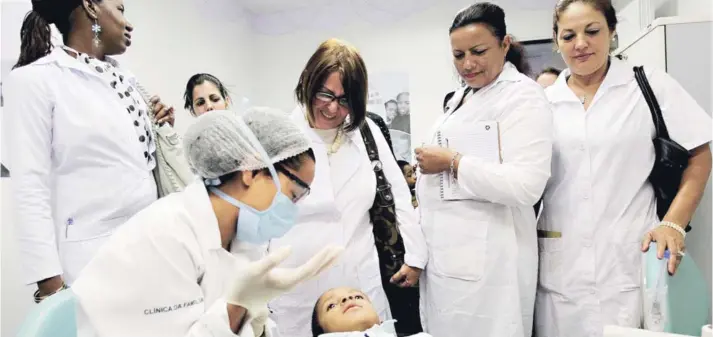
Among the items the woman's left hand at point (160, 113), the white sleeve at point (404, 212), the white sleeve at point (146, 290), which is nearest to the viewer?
the white sleeve at point (146, 290)

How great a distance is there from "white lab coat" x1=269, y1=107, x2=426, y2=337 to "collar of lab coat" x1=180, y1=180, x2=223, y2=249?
60 centimetres

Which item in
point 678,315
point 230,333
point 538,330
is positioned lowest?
point 538,330

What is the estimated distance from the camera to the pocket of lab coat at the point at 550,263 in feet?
5.41

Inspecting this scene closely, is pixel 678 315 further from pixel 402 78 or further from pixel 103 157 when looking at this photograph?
pixel 402 78

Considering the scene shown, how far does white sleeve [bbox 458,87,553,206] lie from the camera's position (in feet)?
5.02

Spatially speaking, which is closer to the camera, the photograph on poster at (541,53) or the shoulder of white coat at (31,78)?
the shoulder of white coat at (31,78)

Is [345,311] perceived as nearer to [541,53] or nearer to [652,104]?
[652,104]

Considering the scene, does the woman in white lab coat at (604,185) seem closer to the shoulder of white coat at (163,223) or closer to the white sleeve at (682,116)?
the white sleeve at (682,116)

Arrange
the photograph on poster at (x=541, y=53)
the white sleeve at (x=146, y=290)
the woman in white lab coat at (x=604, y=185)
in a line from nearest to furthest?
the white sleeve at (x=146, y=290) < the woman in white lab coat at (x=604, y=185) < the photograph on poster at (x=541, y=53)

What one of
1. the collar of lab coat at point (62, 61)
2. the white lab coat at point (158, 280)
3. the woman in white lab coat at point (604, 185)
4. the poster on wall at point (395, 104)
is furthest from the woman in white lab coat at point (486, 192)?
the poster on wall at point (395, 104)

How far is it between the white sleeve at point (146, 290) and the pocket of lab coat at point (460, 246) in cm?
80

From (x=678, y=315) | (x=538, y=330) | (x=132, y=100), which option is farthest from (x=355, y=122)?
(x=678, y=315)

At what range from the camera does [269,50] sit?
4324mm

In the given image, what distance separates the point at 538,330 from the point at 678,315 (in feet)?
1.43
